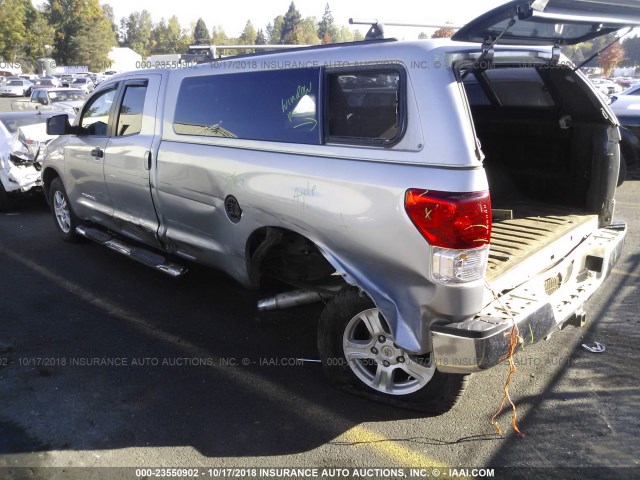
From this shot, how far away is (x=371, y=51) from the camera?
119 inches

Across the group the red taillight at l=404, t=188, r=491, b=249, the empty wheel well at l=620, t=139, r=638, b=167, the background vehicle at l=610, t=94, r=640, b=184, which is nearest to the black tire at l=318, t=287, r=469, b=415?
the red taillight at l=404, t=188, r=491, b=249

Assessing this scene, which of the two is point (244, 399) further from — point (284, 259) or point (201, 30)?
point (201, 30)

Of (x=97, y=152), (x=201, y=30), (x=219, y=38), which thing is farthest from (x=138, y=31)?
(x=97, y=152)

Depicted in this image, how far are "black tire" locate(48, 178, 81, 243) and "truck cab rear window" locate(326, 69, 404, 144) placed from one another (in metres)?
4.35

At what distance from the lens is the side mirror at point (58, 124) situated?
5719mm

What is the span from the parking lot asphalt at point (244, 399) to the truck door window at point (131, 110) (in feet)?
5.05

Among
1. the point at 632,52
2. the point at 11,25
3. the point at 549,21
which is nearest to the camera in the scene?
the point at 549,21

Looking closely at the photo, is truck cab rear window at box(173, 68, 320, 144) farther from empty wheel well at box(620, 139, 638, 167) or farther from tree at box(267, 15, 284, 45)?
tree at box(267, 15, 284, 45)

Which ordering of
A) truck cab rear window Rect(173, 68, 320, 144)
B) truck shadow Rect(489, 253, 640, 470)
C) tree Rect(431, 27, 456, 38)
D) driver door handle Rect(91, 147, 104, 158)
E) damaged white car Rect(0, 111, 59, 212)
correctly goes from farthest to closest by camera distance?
damaged white car Rect(0, 111, 59, 212) → driver door handle Rect(91, 147, 104, 158) → tree Rect(431, 27, 456, 38) → truck cab rear window Rect(173, 68, 320, 144) → truck shadow Rect(489, 253, 640, 470)

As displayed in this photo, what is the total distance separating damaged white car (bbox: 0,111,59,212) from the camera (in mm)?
8133

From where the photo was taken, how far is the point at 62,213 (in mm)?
6801

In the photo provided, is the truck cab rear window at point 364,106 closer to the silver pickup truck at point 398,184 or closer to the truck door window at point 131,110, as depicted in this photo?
the silver pickup truck at point 398,184

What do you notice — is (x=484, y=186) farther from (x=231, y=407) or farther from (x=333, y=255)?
(x=231, y=407)

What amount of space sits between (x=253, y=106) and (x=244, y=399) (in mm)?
1965
